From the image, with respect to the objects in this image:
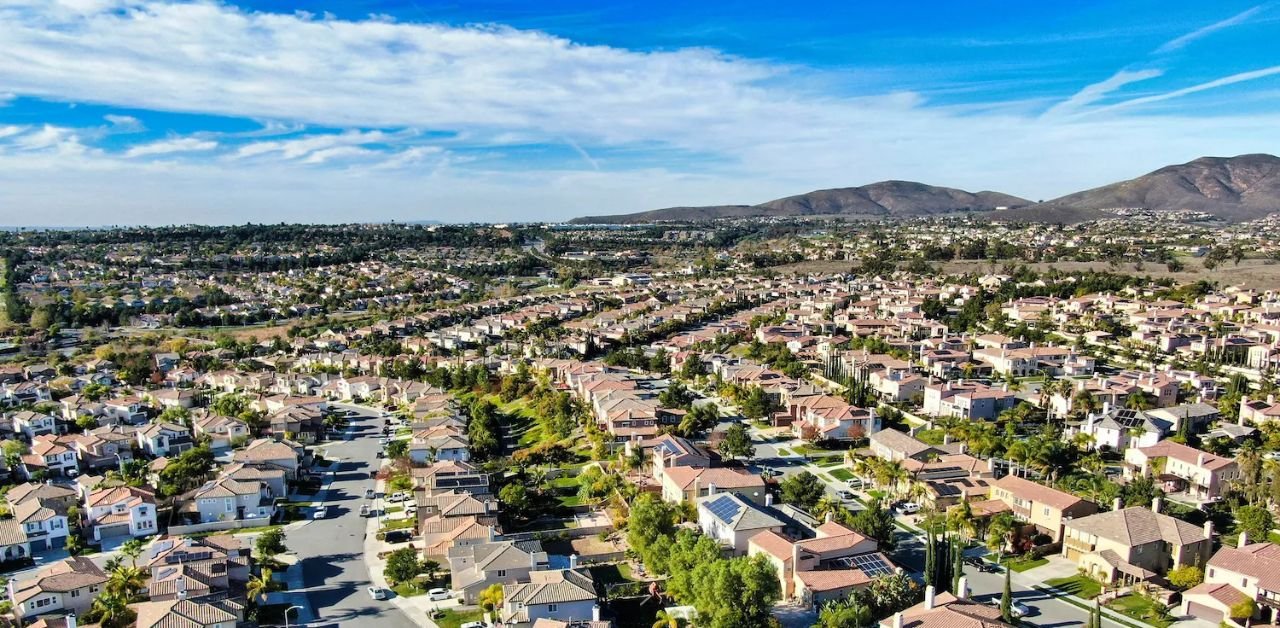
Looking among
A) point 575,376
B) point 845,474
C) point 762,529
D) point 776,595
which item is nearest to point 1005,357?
point 845,474

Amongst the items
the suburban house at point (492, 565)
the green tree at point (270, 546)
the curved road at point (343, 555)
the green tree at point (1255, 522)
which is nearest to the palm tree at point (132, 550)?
the green tree at point (270, 546)

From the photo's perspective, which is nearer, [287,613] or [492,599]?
[492,599]

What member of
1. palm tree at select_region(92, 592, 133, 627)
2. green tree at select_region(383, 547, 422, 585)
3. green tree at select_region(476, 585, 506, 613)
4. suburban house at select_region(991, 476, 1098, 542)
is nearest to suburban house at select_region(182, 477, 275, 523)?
palm tree at select_region(92, 592, 133, 627)

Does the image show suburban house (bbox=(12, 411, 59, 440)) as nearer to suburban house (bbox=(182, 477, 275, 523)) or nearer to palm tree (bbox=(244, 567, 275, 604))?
suburban house (bbox=(182, 477, 275, 523))

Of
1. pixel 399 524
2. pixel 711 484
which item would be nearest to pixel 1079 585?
pixel 711 484

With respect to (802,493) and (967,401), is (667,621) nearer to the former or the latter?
(802,493)

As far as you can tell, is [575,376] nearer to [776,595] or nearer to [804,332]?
[804,332]
